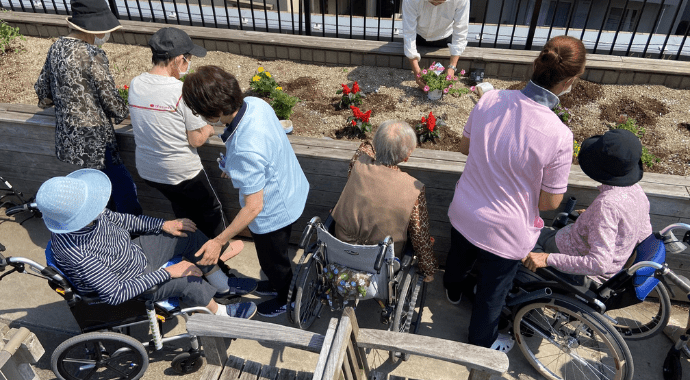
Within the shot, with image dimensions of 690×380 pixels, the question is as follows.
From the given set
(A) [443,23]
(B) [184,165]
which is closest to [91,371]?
(B) [184,165]

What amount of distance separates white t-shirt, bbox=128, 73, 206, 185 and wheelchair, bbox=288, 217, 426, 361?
1.03 m

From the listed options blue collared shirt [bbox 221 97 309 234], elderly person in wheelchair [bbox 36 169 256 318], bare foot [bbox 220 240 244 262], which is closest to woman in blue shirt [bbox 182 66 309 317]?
blue collared shirt [bbox 221 97 309 234]

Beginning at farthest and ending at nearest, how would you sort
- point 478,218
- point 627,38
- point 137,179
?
point 627,38
point 137,179
point 478,218

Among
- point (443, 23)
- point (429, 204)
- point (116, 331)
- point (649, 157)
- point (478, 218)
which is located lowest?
point (116, 331)

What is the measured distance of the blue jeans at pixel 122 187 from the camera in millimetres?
3395

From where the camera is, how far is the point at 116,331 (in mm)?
2779

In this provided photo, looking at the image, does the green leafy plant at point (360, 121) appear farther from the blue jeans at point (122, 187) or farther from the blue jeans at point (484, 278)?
the blue jeans at point (122, 187)

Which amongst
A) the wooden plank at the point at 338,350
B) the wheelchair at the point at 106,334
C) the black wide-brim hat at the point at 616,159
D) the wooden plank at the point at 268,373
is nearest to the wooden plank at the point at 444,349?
the wooden plank at the point at 338,350

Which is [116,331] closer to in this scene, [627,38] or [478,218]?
[478,218]

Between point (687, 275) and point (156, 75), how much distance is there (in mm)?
3839

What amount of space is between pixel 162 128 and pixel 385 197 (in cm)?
149

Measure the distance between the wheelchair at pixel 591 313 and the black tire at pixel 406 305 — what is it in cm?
58

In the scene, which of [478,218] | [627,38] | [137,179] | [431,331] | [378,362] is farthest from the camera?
[627,38]

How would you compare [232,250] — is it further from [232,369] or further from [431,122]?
[431,122]
